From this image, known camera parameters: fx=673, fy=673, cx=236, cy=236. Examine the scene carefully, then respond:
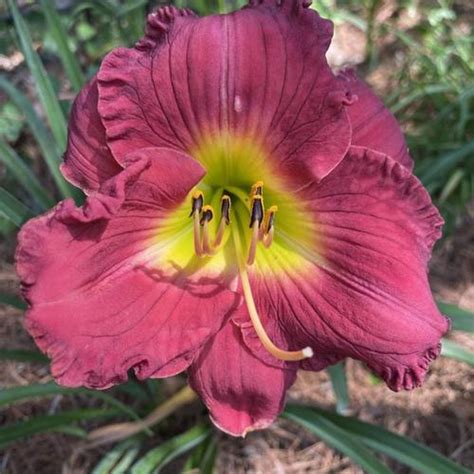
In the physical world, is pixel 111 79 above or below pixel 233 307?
above

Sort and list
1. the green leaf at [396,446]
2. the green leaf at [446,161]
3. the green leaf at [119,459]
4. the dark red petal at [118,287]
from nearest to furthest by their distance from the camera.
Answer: the dark red petal at [118,287]
the green leaf at [396,446]
the green leaf at [119,459]
the green leaf at [446,161]

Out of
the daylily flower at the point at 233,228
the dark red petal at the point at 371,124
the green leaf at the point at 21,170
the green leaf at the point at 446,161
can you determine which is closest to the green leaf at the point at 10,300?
the green leaf at the point at 21,170

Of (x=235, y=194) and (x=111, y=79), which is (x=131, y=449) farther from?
(x=111, y=79)

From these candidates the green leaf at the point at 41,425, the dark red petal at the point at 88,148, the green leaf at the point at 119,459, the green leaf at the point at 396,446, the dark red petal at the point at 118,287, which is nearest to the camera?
the dark red petal at the point at 118,287

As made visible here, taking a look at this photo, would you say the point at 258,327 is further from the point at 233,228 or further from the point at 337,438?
the point at 337,438

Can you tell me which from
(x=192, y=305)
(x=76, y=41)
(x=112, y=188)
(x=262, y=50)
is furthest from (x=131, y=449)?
(x=76, y=41)

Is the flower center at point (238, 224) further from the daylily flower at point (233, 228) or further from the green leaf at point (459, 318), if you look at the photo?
the green leaf at point (459, 318)
